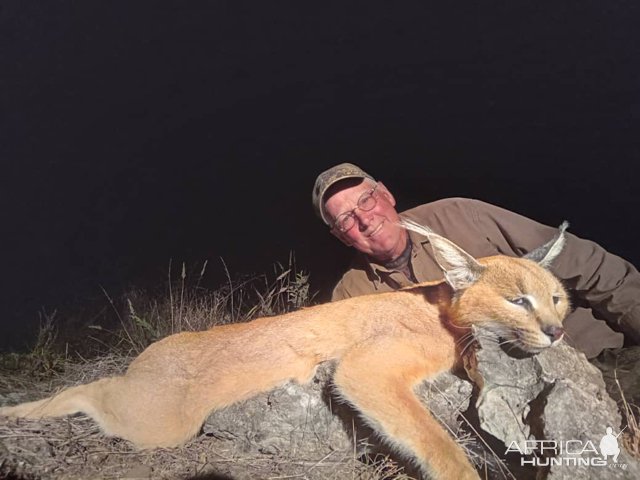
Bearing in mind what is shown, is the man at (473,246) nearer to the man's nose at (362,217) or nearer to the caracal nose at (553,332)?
the man's nose at (362,217)

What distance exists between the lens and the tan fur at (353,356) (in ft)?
9.00

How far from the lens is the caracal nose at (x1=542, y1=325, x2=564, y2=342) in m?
2.62

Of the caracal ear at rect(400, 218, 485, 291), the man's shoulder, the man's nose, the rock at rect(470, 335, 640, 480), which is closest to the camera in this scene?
the rock at rect(470, 335, 640, 480)

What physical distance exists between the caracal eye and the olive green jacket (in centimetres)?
127

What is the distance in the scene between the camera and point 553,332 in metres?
2.62

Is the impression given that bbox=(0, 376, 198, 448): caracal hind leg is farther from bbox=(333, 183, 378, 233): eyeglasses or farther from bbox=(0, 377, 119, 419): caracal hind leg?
bbox=(333, 183, 378, 233): eyeglasses

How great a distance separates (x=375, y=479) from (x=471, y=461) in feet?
1.60

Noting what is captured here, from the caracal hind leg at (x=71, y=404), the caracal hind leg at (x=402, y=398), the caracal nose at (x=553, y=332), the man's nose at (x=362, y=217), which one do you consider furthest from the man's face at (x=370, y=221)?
the caracal hind leg at (x=71, y=404)

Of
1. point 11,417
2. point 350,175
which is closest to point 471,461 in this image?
point 350,175

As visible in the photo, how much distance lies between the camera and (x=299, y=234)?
7.06 m

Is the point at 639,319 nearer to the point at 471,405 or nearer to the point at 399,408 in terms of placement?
the point at 471,405

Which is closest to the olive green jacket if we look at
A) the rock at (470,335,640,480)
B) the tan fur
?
the tan fur

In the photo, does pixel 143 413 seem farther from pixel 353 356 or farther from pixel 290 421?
pixel 353 356

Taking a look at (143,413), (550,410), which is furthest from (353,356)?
(143,413)
